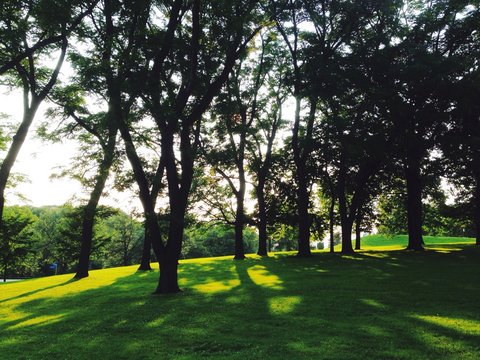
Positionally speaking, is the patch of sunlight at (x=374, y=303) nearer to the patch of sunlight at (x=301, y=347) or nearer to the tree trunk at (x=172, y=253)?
the patch of sunlight at (x=301, y=347)

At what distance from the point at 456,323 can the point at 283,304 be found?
18.2 feet

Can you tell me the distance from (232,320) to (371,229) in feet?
142

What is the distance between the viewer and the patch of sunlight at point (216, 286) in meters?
17.8

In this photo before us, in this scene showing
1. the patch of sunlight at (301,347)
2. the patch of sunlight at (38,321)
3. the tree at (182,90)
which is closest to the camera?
the patch of sunlight at (301,347)

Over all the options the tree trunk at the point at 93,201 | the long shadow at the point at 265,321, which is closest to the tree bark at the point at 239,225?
the tree trunk at the point at 93,201

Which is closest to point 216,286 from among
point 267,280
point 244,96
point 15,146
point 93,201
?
point 267,280

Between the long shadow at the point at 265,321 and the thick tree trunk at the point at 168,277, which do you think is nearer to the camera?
the long shadow at the point at 265,321

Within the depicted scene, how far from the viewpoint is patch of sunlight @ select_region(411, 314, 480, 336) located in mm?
8609

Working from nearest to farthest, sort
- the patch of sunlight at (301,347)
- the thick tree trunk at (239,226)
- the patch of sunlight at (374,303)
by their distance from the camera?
the patch of sunlight at (301,347) → the patch of sunlight at (374,303) → the thick tree trunk at (239,226)

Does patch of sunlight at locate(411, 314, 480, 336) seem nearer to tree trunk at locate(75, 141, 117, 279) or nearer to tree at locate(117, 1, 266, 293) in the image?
tree at locate(117, 1, 266, 293)

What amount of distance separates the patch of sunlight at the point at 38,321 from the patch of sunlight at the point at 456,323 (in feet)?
39.7

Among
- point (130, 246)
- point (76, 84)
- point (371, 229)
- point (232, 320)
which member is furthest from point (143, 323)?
point (130, 246)

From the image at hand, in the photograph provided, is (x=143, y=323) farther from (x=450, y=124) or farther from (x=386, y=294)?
(x=450, y=124)

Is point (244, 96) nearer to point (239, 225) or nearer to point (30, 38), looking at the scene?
point (239, 225)
